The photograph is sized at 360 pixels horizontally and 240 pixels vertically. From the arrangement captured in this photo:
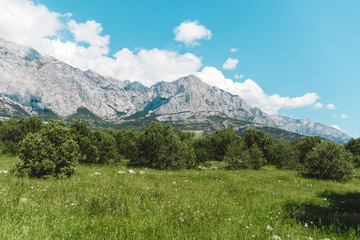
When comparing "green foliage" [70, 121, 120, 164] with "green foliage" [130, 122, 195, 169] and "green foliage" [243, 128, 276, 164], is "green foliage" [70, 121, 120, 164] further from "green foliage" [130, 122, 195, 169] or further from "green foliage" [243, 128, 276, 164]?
"green foliage" [243, 128, 276, 164]

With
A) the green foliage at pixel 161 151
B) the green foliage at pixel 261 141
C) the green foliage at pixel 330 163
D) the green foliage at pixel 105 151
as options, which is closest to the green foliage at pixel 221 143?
the green foliage at pixel 261 141

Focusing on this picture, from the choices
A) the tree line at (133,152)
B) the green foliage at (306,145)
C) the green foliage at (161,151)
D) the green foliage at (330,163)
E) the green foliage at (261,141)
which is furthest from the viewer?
the green foliage at (261,141)

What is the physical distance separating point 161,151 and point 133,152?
25.4ft

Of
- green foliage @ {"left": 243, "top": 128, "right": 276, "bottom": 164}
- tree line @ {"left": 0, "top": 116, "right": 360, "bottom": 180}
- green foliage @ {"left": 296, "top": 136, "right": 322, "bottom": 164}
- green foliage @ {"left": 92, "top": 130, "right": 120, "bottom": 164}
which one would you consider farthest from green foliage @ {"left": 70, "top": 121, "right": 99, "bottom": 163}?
green foliage @ {"left": 296, "top": 136, "right": 322, "bottom": 164}

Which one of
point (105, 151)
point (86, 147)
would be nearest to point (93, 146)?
point (86, 147)

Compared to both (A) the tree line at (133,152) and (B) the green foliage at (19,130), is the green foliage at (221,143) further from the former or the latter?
(B) the green foliage at (19,130)

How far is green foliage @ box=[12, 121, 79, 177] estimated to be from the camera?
14.5m

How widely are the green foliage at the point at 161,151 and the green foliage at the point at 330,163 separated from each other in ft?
63.8

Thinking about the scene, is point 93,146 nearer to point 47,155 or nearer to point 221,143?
point 47,155

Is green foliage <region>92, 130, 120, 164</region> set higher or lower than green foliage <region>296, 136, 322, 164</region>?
lower

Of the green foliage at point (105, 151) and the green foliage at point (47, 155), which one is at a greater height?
the green foliage at point (47, 155)

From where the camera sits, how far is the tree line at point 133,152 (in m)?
15.2

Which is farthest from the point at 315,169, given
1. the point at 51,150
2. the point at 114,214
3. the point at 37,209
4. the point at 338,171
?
the point at 51,150

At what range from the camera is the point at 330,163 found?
22.8 metres
